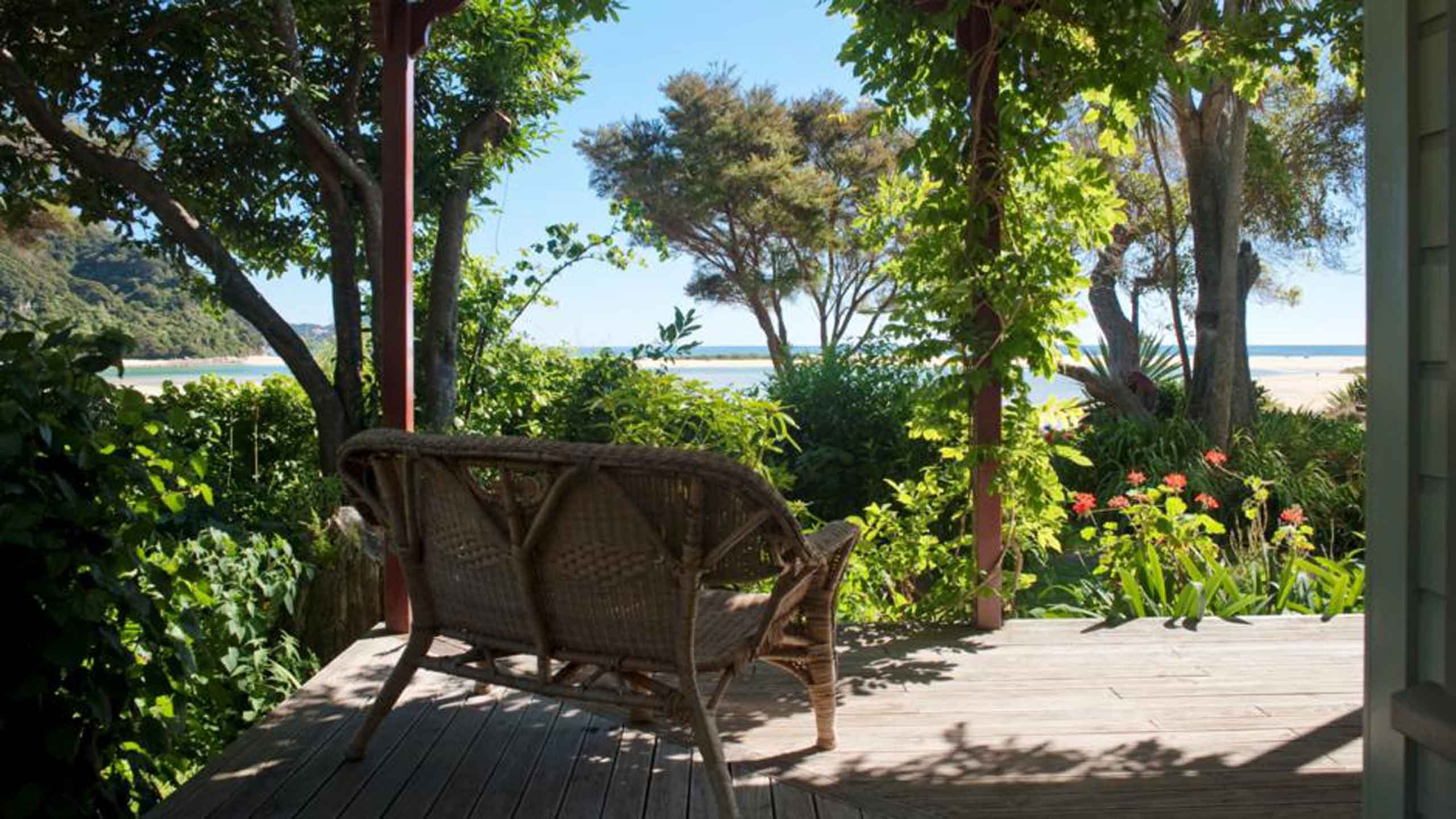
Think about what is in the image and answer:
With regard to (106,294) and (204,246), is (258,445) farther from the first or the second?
(106,294)

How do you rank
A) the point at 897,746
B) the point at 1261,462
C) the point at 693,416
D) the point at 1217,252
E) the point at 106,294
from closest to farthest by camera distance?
the point at 897,746 → the point at 693,416 → the point at 1261,462 → the point at 106,294 → the point at 1217,252

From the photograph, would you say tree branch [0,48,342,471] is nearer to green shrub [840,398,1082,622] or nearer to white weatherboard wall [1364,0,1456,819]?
green shrub [840,398,1082,622]

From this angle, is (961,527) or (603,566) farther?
(961,527)

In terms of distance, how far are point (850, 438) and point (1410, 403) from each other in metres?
6.06

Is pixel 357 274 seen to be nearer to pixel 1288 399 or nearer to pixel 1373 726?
pixel 1373 726

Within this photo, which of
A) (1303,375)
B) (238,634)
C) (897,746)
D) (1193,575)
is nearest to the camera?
(897,746)

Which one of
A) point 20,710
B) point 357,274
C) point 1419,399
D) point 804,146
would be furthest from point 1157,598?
point 804,146

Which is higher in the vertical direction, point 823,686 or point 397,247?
point 397,247

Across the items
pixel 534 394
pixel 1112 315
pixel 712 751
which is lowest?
pixel 712 751

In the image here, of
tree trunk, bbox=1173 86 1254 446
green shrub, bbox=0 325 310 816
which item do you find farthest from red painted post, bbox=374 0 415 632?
tree trunk, bbox=1173 86 1254 446

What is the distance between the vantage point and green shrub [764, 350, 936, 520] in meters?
7.33

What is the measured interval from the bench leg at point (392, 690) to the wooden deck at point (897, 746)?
4 centimetres

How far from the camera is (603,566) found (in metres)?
2.29

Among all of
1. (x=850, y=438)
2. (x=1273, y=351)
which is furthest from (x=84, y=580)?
(x=1273, y=351)
